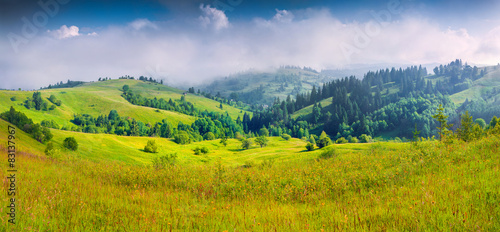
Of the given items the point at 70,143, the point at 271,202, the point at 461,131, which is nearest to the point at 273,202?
the point at 271,202

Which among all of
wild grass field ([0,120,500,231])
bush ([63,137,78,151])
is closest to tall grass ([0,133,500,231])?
wild grass field ([0,120,500,231])

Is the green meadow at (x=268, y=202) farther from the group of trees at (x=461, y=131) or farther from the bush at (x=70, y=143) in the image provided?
the bush at (x=70, y=143)

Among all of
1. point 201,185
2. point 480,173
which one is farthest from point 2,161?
point 480,173

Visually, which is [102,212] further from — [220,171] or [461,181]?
[461,181]

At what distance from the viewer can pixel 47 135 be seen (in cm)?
4012

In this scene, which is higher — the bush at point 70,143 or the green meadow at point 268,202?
the green meadow at point 268,202

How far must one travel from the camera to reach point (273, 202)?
22.1 feet

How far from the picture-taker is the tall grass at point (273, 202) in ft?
14.3

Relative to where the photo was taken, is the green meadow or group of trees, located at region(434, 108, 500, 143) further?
group of trees, located at region(434, 108, 500, 143)

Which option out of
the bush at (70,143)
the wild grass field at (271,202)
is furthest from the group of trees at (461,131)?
the bush at (70,143)

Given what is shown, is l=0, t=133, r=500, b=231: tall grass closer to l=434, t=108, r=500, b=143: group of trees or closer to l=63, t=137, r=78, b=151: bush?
l=434, t=108, r=500, b=143: group of trees

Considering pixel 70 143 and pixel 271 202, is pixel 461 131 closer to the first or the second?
pixel 271 202

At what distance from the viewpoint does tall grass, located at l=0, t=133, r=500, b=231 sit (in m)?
4.37

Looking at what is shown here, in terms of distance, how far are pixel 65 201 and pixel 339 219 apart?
251 inches
